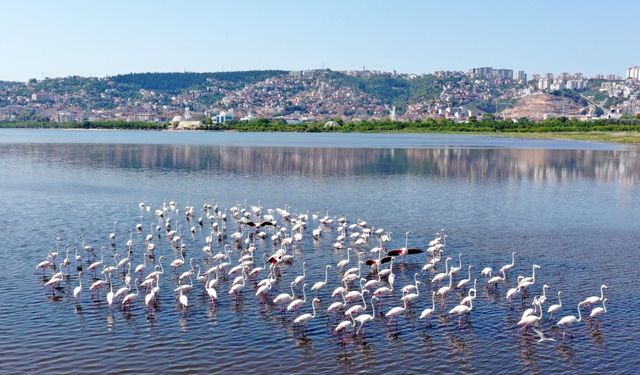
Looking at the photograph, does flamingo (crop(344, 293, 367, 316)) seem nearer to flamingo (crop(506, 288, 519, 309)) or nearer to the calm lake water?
the calm lake water

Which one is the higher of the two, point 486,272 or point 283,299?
point 486,272

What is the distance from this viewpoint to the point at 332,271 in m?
26.9

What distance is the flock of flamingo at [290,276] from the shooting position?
2150 centimetres

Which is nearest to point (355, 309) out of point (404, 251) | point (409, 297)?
point (409, 297)

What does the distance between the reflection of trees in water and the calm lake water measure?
1209mm

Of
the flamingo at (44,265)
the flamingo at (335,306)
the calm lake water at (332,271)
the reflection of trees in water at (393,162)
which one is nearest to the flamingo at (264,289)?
the calm lake water at (332,271)

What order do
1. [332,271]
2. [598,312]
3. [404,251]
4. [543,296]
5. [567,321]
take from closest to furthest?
[567,321], [598,312], [543,296], [332,271], [404,251]

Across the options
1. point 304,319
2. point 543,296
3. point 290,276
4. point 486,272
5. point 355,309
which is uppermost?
point 543,296

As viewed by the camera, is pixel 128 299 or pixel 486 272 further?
pixel 486 272

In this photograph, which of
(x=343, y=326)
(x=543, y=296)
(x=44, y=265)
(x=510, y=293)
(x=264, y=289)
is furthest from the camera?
(x=44, y=265)

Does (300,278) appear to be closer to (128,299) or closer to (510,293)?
(128,299)

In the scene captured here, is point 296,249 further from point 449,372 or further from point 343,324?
point 449,372

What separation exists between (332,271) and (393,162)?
54.3 meters

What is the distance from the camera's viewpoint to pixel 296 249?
30844 millimetres
